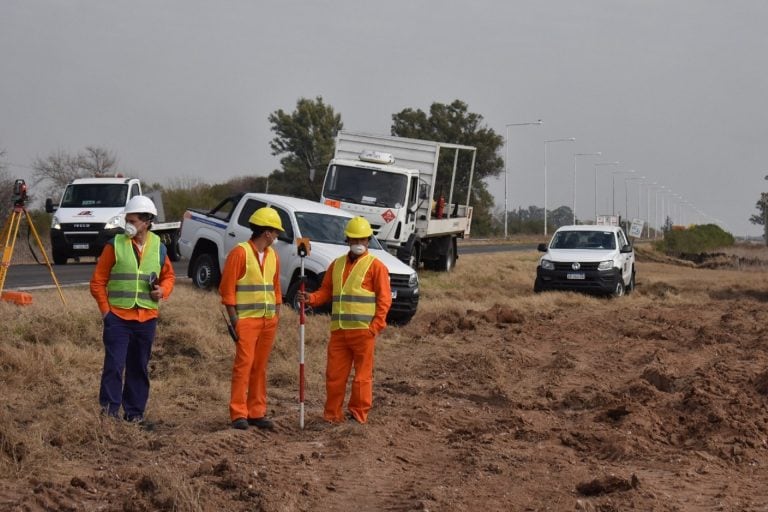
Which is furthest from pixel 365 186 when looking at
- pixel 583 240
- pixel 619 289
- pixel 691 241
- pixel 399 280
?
pixel 691 241

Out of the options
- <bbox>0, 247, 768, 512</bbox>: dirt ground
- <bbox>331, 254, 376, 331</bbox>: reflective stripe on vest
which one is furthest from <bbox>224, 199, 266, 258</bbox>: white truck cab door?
<bbox>331, 254, 376, 331</bbox>: reflective stripe on vest

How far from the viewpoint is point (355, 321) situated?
9320 millimetres

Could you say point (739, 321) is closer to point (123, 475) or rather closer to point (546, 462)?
point (546, 462)

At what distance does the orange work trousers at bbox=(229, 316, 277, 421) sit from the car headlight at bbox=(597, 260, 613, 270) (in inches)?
625

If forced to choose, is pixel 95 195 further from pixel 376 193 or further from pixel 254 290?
pixel 254 290

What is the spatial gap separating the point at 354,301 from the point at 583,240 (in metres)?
16.7

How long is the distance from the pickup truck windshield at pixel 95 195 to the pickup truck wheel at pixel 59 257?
116 cm

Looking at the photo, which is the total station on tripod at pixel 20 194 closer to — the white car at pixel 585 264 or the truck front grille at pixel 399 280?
the truck front grille at pixel 399 280

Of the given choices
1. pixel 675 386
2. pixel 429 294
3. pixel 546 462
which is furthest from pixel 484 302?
pixel 546 462

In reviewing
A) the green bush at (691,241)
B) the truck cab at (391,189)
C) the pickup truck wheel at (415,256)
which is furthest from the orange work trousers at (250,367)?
the green bush at (691,241)

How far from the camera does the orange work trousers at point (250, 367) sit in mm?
8711

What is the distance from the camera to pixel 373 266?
9523 mm

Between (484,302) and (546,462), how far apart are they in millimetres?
15034

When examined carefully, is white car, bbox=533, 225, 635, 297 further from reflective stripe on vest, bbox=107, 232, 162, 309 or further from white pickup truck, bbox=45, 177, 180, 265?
reflective stripe on vest, bbox=107, 232, 162, 309
